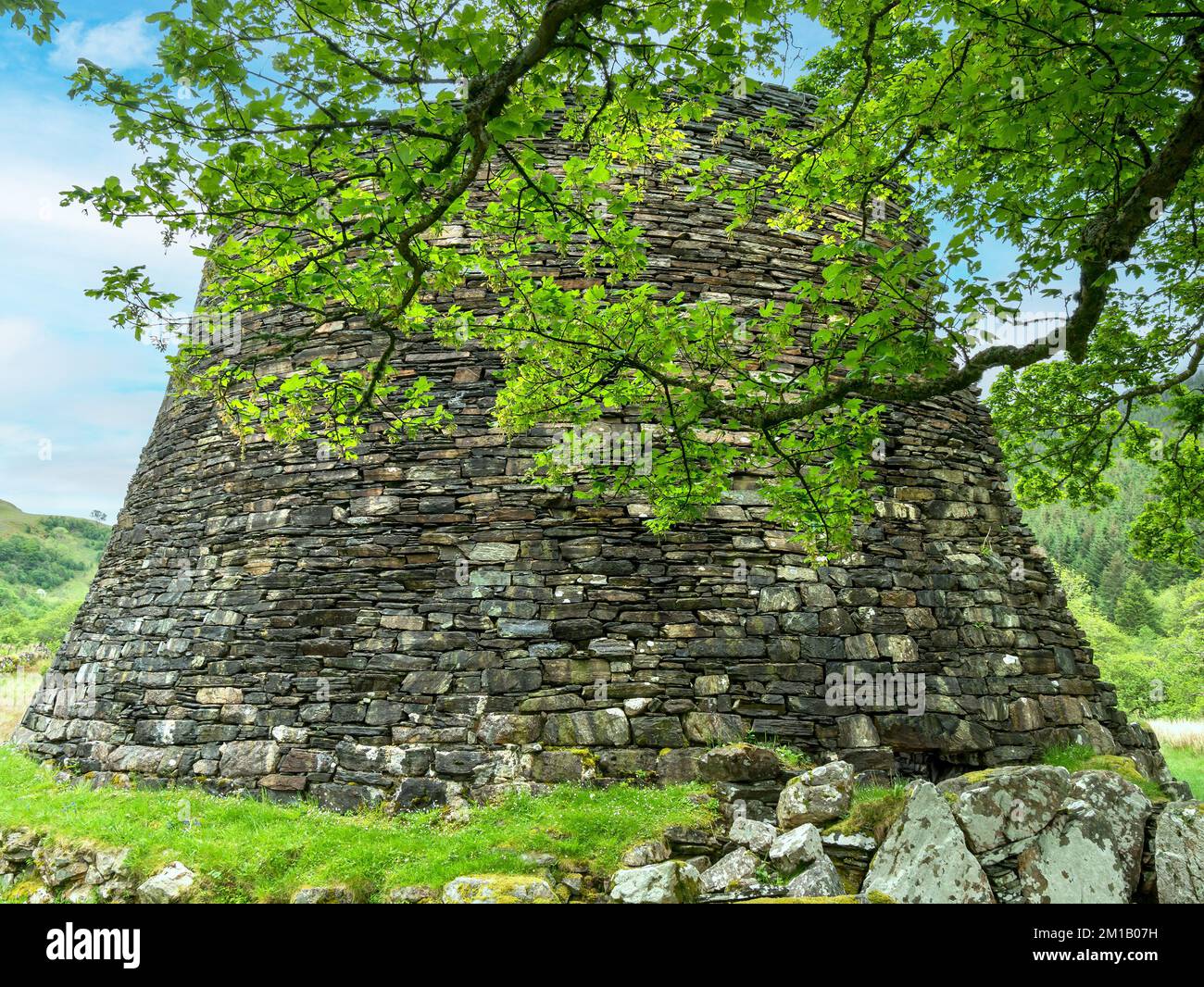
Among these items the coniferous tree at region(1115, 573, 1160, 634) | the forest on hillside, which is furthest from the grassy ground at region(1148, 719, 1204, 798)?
the coniferous tree at region(1115, 573, 1160, 634)

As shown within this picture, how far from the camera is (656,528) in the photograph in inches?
245

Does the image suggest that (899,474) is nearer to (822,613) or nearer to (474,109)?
(822,613)

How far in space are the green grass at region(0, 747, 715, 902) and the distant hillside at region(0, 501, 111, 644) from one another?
2250 centimetres

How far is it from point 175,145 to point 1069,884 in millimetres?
7030

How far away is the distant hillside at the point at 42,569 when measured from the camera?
27.2m

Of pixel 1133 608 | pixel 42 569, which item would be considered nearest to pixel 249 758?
pixel 1133 608

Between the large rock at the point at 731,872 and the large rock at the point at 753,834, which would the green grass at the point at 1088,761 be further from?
the large rock at the point at 731,872

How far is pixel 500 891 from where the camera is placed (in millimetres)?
4410

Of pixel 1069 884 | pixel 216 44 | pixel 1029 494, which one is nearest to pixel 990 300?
pixel 1069 884

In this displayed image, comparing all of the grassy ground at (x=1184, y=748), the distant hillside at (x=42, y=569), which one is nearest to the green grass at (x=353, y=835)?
the grassy ground at (x=1184, y=748)

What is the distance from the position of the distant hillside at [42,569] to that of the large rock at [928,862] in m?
27.6

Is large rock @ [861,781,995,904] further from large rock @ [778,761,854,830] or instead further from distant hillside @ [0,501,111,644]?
distant hillside @ [0,501,111,644]

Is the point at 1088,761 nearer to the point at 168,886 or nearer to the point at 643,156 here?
the point at 643,156

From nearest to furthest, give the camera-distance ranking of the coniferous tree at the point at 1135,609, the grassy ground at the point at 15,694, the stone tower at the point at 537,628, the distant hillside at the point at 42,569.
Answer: the stone tower at the point at 537,628
the grassy ground at the point at 15,694
the distant hillside at the point at 42,569
the coniferous tree at the point at 1135,609
